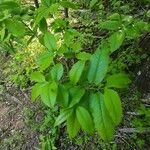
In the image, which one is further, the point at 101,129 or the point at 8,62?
the point at 8,62

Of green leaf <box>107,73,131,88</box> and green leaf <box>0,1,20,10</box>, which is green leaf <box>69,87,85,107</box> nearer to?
green leaf <box>107,73,131,88</box>

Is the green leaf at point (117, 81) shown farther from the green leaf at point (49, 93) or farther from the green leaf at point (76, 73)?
the green leaf at point (49, 93)

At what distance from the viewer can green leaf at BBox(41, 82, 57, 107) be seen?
1564 millimetres

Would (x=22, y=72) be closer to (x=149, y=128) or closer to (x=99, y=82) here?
(x=149, y=128)

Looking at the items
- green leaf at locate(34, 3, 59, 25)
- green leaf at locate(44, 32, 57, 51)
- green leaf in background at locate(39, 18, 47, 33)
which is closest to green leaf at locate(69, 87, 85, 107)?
green leaf at locate(44, 32, 57, 51)

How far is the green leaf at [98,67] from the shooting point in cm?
156

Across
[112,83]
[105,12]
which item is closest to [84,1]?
[105,12]

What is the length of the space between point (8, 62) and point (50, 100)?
2.59 metres

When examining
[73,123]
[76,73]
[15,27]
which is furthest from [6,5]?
[73,123]

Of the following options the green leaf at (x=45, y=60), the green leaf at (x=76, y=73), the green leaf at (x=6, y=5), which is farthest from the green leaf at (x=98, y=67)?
the green leaf at (x=6, y=5)

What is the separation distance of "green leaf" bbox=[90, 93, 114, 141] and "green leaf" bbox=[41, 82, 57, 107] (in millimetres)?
202

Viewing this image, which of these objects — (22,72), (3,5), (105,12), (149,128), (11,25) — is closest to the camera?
(11,25)

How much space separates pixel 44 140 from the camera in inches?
117

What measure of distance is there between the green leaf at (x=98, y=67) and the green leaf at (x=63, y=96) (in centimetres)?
14
